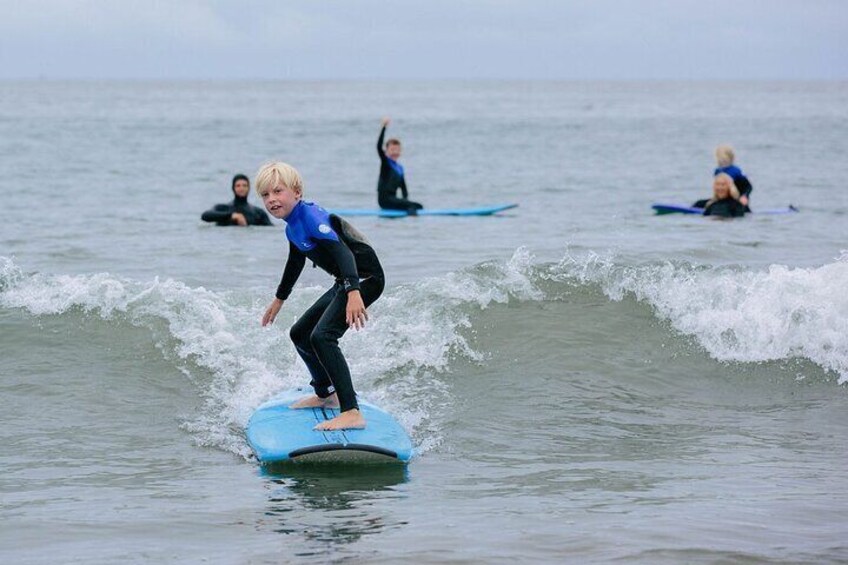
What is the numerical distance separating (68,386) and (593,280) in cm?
492

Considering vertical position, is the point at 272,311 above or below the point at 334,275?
below

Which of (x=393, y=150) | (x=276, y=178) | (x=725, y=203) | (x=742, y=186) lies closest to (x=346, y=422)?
(x=276, y=178)

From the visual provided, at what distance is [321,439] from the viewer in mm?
6688

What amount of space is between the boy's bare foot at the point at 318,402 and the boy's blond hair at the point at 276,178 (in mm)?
1369

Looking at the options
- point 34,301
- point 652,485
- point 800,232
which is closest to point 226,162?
point 800,232

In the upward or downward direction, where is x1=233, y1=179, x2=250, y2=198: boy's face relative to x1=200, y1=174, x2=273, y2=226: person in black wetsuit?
upward

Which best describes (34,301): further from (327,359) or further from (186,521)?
(186,521)

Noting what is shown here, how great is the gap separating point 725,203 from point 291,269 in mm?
12882

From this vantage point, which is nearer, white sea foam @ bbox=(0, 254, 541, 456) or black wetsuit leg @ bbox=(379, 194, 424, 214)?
white sea foam @ bbox=(0, 254, 541, 456)

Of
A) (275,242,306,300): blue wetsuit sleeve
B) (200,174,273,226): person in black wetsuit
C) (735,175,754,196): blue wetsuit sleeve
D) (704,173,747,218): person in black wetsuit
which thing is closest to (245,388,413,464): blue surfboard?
(275,242,306,300): blue wetsuit sleeve

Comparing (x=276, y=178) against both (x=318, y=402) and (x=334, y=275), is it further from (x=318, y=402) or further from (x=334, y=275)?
(x=318, y=402)

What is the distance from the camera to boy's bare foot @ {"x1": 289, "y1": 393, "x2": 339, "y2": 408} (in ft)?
23.8

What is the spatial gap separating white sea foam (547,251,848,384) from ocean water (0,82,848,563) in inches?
1.0

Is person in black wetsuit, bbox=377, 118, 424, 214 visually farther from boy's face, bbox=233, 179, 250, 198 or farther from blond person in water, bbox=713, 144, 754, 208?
blond person in water, bbox=713, 144, 754, 208
